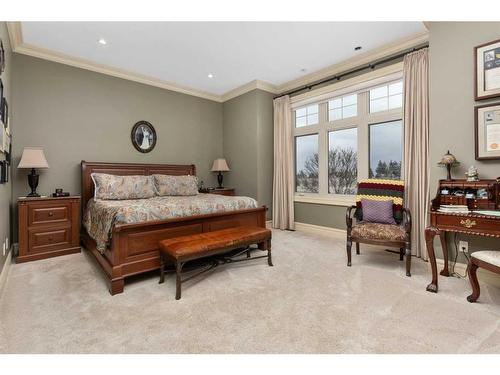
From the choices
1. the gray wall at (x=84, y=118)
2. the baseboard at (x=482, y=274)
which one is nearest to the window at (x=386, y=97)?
the baseboard at (x=482, y=274)

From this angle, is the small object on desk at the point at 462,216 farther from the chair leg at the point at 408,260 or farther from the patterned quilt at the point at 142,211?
the patterned quilt at the point at 142,211

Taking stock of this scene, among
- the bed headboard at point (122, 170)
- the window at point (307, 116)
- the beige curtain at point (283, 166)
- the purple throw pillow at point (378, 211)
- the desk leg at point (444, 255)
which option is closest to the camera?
the desk leg at point (444, 255)

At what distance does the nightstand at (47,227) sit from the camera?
3.04 metres

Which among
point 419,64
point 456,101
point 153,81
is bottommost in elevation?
point 456,101

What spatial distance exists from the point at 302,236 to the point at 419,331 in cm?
269

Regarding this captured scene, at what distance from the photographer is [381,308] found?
6.41 feet

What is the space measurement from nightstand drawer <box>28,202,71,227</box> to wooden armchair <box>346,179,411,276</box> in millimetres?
3751

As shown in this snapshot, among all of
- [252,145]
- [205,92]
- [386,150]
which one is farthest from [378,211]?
[205,92]

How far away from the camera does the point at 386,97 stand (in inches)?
146

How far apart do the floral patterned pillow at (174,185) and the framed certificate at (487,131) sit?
3798 mm

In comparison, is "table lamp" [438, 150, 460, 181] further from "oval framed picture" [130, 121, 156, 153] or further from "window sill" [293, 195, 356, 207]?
"oval framed picture" [130, 121, 156, 153]

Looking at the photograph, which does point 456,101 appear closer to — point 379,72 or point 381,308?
point 379,72
